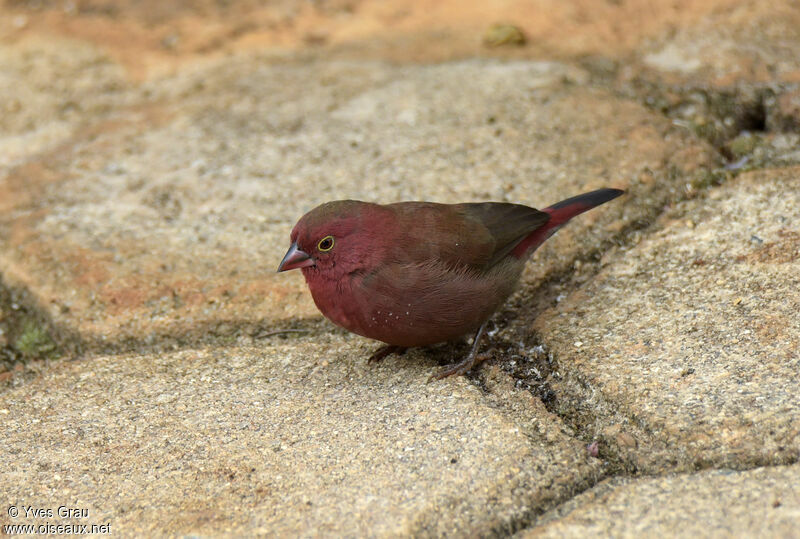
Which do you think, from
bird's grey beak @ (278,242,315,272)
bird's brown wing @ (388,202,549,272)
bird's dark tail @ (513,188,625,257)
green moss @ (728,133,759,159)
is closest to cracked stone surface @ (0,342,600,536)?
bird's grey beak @ (278,242,315,272)

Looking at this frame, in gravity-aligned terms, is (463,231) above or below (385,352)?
above

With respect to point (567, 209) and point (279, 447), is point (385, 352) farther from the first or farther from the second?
point (567, 209)

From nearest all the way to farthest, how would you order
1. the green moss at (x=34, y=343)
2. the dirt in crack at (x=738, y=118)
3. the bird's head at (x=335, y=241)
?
the bird's head at (x=335, y=241) → the green moss at (x=34, y=343) → the dirt in crack at (x=738, y=118)

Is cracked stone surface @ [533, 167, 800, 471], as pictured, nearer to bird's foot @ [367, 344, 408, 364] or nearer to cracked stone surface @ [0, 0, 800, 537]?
cracked stone surface @ [0, 0, 800, 537]

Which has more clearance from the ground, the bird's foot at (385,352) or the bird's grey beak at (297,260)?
the bird's grey beak at (297,260)

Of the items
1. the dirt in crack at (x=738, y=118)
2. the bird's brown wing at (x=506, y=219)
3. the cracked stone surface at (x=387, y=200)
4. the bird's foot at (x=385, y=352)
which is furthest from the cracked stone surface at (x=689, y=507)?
the dirt in crack at (x=738, y=118)

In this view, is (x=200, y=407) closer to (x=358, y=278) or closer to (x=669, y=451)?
(x=358, y=278)

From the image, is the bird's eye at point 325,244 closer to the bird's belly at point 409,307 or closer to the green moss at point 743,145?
the bird's belly at point 409,307

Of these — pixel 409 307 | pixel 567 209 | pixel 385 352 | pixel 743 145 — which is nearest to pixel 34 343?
pixel 385 352
